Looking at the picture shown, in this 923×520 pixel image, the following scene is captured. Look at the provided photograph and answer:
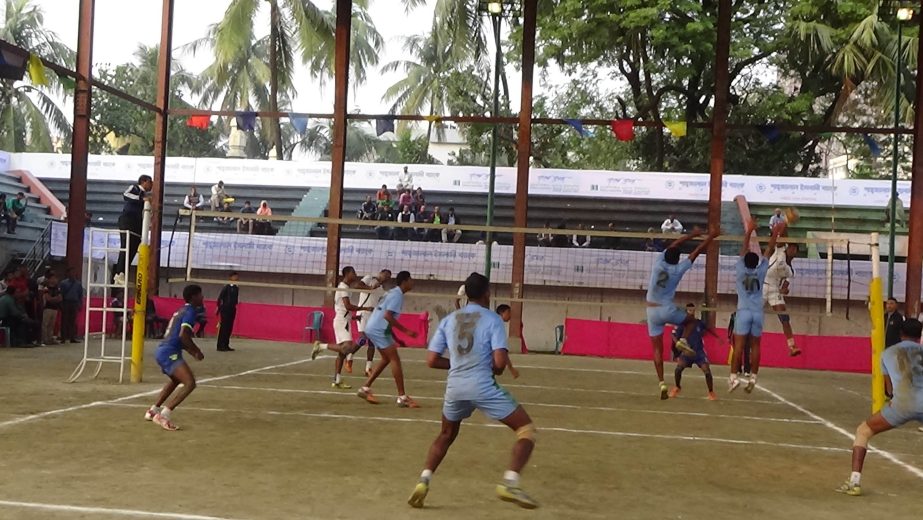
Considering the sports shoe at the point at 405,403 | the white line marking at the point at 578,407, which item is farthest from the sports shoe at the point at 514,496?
the white line marking at the point at 578,407

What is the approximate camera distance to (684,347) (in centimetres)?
1431

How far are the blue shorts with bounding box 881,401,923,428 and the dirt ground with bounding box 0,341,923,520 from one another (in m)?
0.62

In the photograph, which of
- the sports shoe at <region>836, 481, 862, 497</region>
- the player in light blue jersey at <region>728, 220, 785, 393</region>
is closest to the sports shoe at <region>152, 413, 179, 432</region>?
the sports shoe at <region>836, 481, 862, 497</region>

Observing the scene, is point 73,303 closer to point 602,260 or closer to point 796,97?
point 602,260

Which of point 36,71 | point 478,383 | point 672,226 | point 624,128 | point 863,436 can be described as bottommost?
point 863,436

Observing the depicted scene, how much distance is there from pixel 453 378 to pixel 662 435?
4.75 metres

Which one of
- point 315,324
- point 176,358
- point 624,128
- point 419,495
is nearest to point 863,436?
point 419,495

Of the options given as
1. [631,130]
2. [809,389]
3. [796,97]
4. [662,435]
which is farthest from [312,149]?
[662,435]

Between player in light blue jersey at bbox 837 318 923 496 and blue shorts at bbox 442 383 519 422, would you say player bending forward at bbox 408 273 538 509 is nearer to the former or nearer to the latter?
blue shorts at bbox 442 383 519 422

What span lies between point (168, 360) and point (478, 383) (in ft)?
14.5

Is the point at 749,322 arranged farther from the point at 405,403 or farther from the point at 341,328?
the point at 341,328

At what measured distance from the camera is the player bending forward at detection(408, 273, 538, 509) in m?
6.97

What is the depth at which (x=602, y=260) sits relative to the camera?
30.3 metres

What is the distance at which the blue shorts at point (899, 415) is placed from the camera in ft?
26.4
